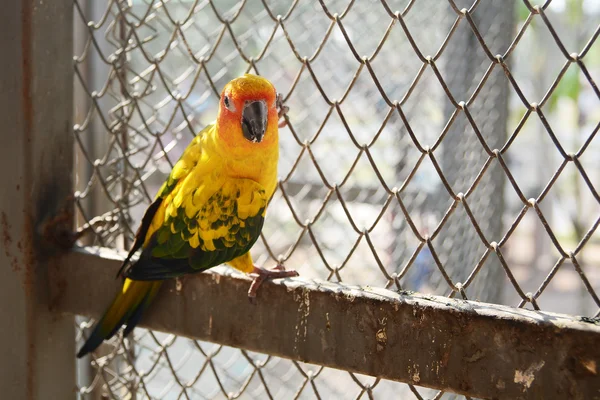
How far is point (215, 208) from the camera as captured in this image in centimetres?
111

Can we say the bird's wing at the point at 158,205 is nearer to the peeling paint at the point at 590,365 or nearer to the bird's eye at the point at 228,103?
the bird's eye at the point at 228,103

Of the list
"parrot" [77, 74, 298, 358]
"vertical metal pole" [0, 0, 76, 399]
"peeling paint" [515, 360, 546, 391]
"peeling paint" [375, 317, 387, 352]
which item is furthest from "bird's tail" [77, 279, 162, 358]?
"peeling paint" [515, 360, 546, 391]

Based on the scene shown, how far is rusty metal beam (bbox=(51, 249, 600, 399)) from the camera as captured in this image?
0.79m

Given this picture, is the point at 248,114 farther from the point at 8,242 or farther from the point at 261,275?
the point at 8,242

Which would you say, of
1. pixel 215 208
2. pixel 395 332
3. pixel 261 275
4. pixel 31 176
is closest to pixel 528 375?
pixel 395 332

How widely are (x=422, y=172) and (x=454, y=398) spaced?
99cm

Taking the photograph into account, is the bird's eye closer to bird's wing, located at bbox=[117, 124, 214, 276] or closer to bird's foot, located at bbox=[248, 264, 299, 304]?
bird's wing, located at bbox=[117, 124, 214, 276]

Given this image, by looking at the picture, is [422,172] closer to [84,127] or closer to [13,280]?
[84,127]

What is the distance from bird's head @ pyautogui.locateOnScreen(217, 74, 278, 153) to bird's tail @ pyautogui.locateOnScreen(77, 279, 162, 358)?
0.32 meters

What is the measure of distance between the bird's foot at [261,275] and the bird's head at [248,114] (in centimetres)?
24

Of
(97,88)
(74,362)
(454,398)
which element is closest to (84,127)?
(97,88)

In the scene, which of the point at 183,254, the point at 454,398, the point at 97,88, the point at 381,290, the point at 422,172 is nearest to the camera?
the point at 381,290

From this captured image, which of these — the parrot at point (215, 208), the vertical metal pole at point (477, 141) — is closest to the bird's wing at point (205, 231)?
the parrot at point (215, 208)

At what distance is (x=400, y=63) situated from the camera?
251 cm
